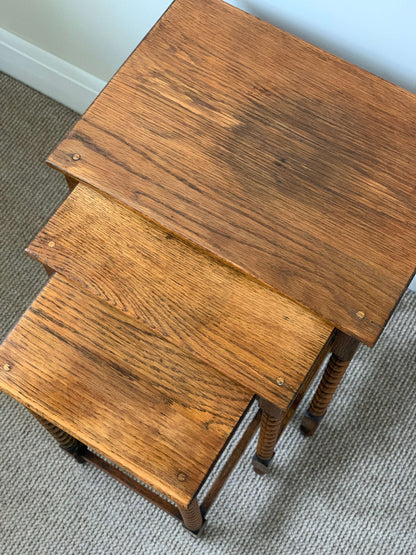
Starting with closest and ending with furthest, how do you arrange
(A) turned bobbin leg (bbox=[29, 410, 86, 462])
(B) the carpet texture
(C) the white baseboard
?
(A) turned bobbin leg (bbox=[29, 410, 86, 462]) < (B) the carpet texture < (C) the white baseboard

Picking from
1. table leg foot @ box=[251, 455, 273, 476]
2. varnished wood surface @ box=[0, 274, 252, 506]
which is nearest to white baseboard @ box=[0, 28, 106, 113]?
varnished wood surface @ box=[0, 274, 252, 506]

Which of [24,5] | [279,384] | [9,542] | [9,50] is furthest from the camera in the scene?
[9,50]

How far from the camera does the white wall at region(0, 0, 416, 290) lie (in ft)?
2.68

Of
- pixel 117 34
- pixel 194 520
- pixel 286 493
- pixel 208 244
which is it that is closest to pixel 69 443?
pixel 194 520

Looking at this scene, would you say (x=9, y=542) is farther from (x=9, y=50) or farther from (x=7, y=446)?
(x=9, y=50)

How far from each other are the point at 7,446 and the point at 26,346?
39cm

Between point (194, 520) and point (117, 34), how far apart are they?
74 cm

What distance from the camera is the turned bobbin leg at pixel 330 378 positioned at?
76cm

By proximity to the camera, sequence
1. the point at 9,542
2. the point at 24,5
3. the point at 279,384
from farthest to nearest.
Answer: the point at 24,5
the point at 9,542
the point at 279,384

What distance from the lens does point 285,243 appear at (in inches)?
28.2

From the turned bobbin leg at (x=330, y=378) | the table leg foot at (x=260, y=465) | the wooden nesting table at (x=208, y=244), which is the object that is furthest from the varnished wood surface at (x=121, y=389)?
the table leg foot at (x=260, y=465)

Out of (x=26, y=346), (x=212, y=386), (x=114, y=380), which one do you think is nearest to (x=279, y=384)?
(x=212, y=386)

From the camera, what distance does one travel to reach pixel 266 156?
2.47ft

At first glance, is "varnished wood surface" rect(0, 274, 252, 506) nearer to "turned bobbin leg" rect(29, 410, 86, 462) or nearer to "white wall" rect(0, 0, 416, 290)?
"turned bobbin leg" rect(29, 410, 86, 462)
